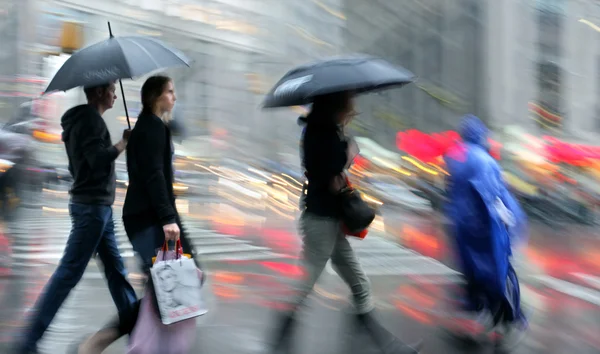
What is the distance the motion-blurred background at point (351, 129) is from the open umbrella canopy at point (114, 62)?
2.83m

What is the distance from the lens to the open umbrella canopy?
4.18m

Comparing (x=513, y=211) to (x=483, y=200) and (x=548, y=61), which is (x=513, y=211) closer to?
(x=483, y=200)

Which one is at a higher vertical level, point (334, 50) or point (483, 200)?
point (483, 200)

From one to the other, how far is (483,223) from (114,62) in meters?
2.38

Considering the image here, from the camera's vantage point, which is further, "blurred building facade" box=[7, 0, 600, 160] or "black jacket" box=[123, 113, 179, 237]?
"blurred building facade" box=[7, 0, 600, 160]

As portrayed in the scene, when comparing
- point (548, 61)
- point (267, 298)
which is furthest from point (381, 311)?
point (548, 61)

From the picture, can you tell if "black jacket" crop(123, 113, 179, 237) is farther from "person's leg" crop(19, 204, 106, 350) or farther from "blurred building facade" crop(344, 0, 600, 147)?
"blurred building facade" crop(344, 0, 600, 147)

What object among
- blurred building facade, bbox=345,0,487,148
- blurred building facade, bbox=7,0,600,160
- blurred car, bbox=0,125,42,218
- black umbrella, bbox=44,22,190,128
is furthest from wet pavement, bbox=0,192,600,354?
blurred building facade, bbox=7,0,600,160

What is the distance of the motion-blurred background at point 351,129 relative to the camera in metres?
8.38

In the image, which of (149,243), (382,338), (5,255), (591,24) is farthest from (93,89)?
(591,24)

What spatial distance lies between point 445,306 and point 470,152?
6.33 ft

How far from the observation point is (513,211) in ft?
16.6

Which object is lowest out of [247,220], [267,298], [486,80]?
[247,220]

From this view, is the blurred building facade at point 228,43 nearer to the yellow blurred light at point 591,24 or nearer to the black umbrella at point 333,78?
the yellow blurred light at point 591,24
